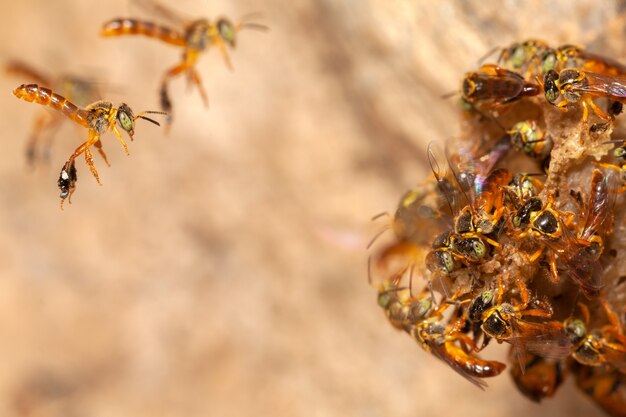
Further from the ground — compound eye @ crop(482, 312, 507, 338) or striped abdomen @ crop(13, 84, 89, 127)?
striped abdomen @ crop(13, 84, 89, 127)

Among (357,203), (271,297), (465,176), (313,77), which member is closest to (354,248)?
(357,203)

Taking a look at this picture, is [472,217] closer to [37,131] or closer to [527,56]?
[527,56]

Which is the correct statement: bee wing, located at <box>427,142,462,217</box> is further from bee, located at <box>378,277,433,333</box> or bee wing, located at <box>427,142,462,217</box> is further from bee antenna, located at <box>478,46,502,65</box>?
bee antenna, located at <box>478,46,502,65</box>

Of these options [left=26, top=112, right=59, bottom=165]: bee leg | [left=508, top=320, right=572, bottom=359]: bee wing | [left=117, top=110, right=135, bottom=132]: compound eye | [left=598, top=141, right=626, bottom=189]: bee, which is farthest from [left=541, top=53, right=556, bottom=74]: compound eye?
[left=26, top=112, right=59, bottom=165]: bee leg

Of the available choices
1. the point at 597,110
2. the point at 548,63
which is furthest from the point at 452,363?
the point at 548,63

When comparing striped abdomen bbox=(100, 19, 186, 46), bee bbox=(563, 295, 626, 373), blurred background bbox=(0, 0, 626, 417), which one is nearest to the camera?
bee bbox=(563, 295, 626, 373)

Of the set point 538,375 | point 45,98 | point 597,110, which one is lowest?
point 538,375

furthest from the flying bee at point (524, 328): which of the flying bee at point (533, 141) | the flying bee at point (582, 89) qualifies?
the flying bee at point (582, 89)

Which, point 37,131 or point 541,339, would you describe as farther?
point 37,131
